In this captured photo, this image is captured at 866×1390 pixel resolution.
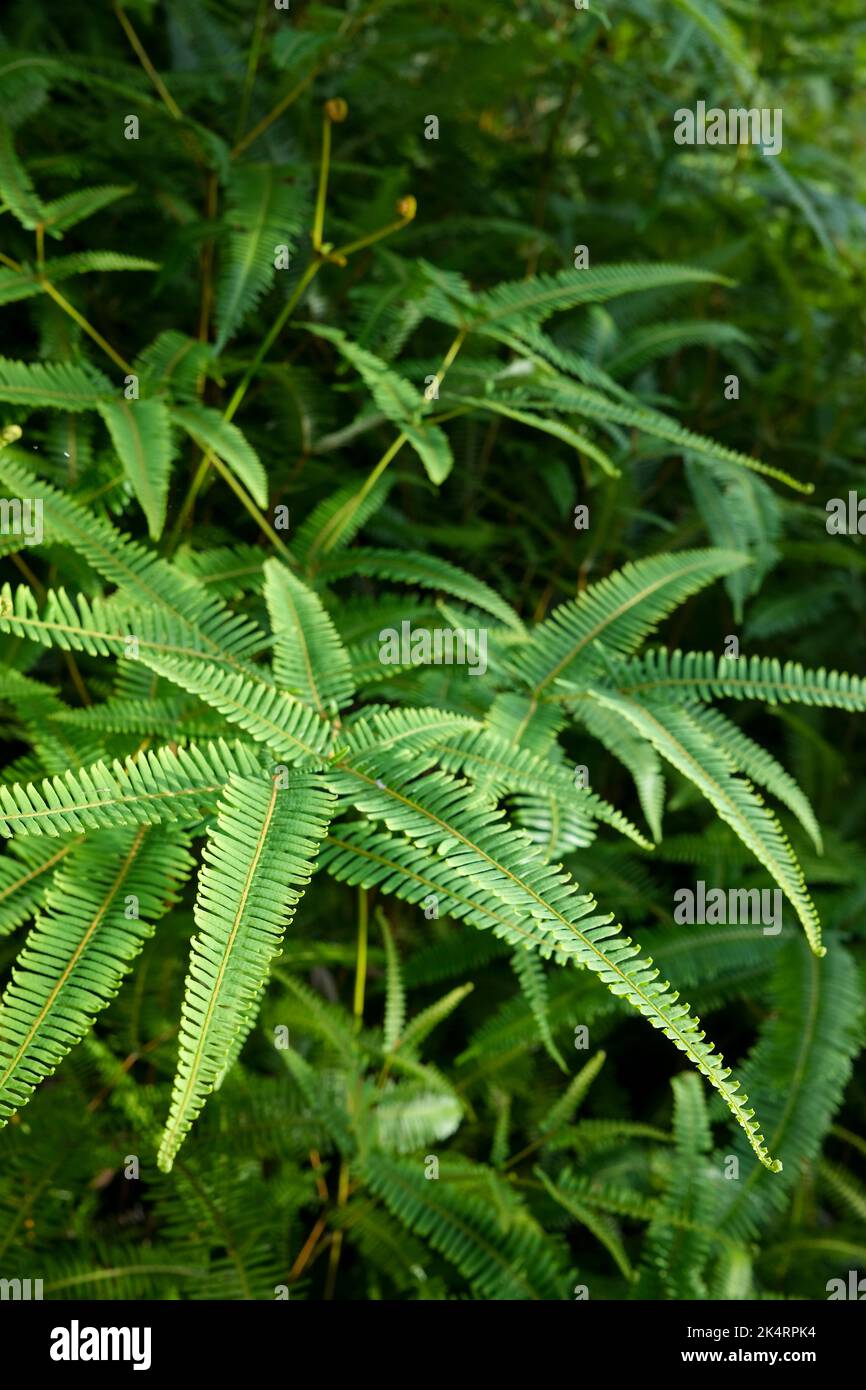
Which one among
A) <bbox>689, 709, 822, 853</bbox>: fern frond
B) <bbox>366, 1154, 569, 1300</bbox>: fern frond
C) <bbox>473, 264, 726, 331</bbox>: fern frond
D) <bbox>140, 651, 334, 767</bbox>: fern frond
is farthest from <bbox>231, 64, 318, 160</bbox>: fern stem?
<bbox>366, 1154, 569, 1300</bbox>: fern frond

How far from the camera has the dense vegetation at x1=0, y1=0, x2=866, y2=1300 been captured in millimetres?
1247

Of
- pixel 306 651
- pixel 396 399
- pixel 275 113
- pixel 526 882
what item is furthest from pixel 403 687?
pixel 275 113

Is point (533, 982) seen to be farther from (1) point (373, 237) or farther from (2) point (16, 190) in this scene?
(2) point (16, 190)

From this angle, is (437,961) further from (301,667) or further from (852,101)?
(852,101)

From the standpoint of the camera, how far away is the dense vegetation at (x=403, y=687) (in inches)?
49.1

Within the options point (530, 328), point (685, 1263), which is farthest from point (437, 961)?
point (530, 328)

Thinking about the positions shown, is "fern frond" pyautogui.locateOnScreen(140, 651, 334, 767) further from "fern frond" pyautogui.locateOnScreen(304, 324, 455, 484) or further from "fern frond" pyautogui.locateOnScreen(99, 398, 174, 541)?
"fern frond" pyautogui.locateOnScreen(304, 324, 455, 484)

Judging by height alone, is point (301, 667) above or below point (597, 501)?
below

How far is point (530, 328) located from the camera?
1.77 meters

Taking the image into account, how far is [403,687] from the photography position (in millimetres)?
1725

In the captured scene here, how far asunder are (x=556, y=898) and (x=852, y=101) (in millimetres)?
4535

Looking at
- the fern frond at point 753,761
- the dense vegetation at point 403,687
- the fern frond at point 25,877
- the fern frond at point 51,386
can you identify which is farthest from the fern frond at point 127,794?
the fern frond at point 753,761
